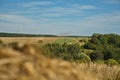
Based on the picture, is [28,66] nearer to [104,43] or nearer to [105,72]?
[105,72]

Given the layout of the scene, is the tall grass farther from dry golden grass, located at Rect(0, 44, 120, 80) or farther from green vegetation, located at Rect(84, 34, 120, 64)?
green vegetation, located at Rect(84, 34, 120, 64)

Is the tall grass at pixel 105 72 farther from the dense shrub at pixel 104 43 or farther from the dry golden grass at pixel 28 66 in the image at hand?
the dense shrub at pixel 104 43

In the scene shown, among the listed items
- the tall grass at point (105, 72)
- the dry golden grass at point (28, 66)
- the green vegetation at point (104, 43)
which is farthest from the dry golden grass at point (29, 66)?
the green vegetation at point (104, 43)

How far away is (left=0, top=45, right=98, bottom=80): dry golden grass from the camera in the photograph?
2650mm

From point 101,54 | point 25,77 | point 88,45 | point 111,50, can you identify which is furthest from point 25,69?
point 88,45

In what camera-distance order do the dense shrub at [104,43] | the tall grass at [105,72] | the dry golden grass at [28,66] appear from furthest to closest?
1. the dense shrub at [104,43]
2. the tall grass at [105,72]
3. the dry golden grass at [28,66]

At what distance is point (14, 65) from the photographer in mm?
2699

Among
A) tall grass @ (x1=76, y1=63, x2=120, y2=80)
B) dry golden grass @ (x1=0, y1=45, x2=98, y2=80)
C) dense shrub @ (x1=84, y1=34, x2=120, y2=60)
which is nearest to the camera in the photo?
dry golden grass @ (x1=0, y1=45, x2=98, y2=80)

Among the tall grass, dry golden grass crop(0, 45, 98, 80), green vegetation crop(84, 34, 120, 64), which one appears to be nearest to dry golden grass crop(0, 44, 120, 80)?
dry golden grass crop(0, 45, 98, 80)

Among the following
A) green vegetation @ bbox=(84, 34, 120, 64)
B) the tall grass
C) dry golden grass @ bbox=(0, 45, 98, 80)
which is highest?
dry golden grass @ bbox=(0, 45, 98, 80)

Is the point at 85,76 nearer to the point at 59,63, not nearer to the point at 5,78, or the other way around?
the point at 59,63

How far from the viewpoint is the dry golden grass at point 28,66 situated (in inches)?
104

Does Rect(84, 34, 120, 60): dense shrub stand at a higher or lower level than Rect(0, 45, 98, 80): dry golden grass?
lower

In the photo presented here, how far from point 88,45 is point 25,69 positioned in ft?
278
